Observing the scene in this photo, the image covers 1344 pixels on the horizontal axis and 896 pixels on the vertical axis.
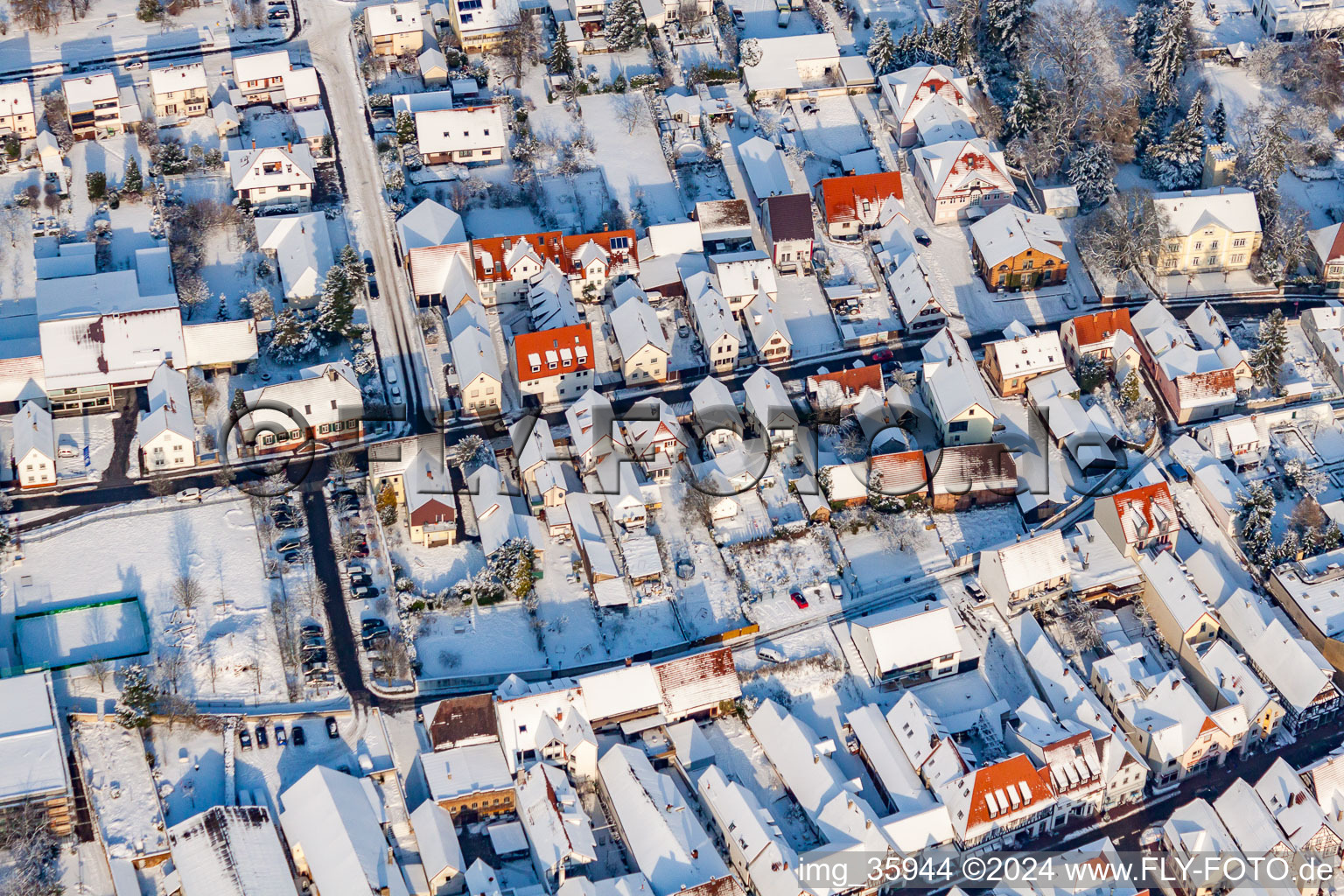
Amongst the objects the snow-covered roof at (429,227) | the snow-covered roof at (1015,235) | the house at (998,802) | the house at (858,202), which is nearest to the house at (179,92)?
the snow-covered roof at (429,227)

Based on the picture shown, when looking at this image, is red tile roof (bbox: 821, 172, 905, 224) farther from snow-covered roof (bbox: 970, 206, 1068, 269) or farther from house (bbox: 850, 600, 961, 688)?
house (bbox: 850, 600, 961, 688)

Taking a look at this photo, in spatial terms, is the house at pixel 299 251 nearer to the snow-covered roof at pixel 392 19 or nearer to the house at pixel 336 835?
the snow-covered roof at pixel 392 19

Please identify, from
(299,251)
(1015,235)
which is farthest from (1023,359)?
(299,251)

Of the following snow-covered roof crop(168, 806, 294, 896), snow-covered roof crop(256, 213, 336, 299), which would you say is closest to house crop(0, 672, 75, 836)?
snow-covered roof crop(168, 806, 294, 896)

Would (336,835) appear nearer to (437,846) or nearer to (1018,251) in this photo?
(437,846)

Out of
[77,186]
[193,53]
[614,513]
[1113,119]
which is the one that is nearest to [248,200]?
[77,186]

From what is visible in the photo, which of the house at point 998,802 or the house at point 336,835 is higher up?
the house at point 336,835
